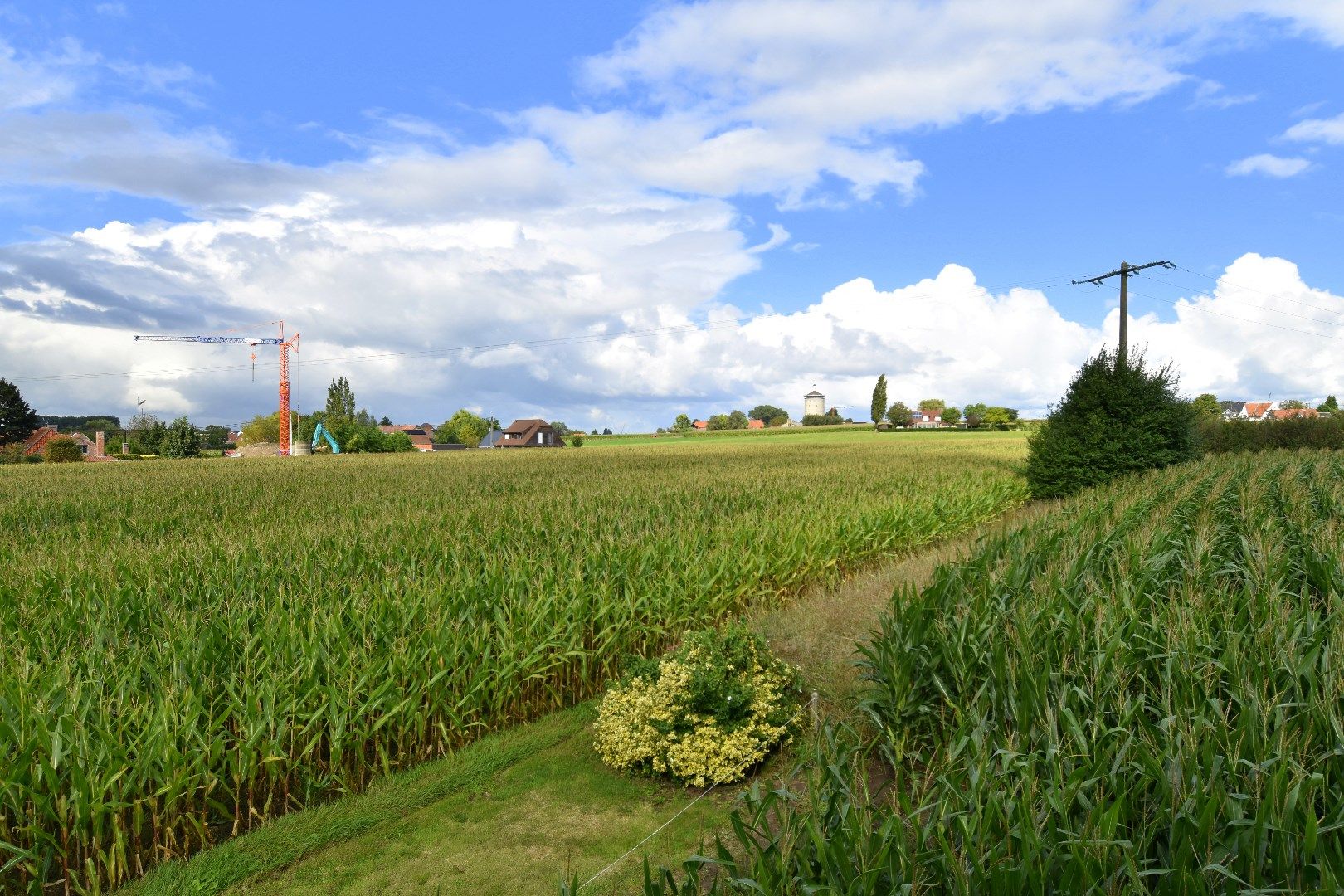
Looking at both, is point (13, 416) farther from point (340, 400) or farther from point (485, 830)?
point (485, 830)

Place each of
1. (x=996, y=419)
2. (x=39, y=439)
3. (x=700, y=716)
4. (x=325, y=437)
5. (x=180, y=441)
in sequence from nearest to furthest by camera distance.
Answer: (x=700, y=716) → (x=180, y=441) → (x=325, y=437) → (x=39, y=439) → (x=996, y=419)

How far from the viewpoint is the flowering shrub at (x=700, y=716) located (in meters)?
5.53

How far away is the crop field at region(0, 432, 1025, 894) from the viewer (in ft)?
15.0

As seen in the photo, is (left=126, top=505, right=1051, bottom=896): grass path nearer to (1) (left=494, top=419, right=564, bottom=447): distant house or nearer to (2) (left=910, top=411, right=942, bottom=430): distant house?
(1) (left=494, top=419, right=564, bottom=447): distant house

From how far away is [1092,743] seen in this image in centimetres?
370

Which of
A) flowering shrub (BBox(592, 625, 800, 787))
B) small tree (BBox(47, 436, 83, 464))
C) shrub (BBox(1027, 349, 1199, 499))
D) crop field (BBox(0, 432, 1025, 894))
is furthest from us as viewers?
small tree (BBox(47, 436, 83, 464))

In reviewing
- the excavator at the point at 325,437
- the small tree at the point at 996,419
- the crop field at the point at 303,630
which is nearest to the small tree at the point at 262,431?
the excavator at the point at 325,437

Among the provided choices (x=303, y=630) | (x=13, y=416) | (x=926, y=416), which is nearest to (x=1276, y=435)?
(x=303, y=630)

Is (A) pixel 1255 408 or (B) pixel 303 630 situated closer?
(B) pixel 303 630

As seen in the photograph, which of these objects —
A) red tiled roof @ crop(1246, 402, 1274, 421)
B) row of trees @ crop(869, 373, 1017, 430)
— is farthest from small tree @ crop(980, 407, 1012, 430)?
red tiled roof @ crop(1246, 402, 1274, 421)

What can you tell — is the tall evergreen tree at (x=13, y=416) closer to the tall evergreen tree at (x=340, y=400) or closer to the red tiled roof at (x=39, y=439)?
the red tiled roof at (x=39, y=439)

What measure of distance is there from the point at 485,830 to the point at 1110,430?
20.6 meters

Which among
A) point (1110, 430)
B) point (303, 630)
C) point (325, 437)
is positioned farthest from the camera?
point (325, 437)

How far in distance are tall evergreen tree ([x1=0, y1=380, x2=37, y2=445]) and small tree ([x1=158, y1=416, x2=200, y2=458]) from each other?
22330 mm
